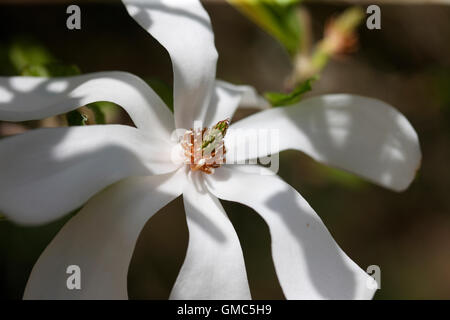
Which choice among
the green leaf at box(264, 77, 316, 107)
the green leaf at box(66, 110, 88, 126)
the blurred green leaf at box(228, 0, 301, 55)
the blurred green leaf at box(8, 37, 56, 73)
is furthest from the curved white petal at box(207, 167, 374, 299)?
the blurred green leaf at box(8, 37, 56, 73)

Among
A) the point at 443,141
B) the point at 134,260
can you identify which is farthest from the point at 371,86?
the point at 134,260

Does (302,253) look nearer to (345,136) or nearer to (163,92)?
(345,136)

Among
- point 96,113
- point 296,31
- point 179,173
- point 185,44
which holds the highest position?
point 296,31

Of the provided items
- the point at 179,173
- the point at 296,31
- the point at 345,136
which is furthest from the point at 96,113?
the point at 296,31

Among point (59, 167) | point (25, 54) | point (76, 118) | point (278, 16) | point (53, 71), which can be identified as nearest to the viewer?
point (59, 167)

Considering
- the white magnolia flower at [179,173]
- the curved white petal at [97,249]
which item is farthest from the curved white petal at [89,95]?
the curved white petal at [97,249]

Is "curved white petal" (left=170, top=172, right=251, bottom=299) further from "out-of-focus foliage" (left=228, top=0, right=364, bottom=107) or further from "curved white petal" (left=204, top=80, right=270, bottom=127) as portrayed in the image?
"out-of-focus foliage" (left=228, top=0, right=364, bottom=107)

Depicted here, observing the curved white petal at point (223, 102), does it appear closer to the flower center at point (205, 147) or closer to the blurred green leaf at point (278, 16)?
the flower center at point (205, 147)
